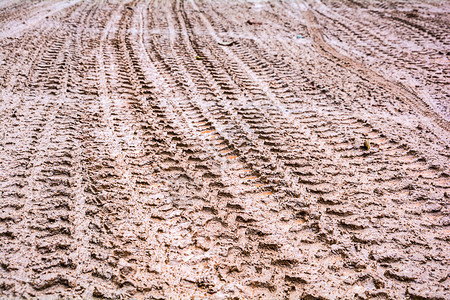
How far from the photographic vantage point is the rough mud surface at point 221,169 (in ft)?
5.97

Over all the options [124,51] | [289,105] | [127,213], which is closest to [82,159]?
[127,213]

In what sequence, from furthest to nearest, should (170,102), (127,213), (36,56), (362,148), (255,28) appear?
(255,28), (36,56), (170,102), (362,148), (127,213)

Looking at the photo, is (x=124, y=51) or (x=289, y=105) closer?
(x=289, y=105)

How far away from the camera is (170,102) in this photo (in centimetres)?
338

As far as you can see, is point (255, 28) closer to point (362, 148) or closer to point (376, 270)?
point (362, 148)

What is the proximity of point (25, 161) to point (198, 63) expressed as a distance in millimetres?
2561

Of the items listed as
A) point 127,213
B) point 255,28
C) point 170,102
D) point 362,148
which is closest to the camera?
point 127,213

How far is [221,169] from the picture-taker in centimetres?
255

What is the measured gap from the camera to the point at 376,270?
187cm

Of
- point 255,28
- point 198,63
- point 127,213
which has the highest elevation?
point 255,28

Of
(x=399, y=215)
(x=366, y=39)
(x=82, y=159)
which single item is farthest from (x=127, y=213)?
(x=366, y=39)

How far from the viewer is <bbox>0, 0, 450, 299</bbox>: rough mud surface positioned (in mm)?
1820

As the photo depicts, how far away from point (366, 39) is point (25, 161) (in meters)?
5.51

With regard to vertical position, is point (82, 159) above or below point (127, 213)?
above
